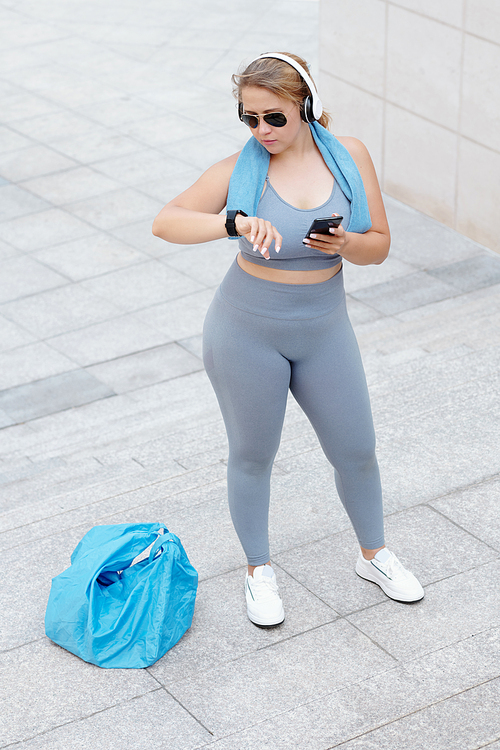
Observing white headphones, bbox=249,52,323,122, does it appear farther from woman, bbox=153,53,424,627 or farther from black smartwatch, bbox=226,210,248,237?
black smartwatch, bbox=226,210,248,237

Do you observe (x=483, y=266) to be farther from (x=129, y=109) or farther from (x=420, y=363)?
(x=129, y=109)

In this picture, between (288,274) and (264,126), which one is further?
(288,274)

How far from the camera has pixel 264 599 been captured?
358cm

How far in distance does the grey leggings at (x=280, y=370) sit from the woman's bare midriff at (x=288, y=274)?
0.06 ft

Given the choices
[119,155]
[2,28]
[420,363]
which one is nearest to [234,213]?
[420,363]

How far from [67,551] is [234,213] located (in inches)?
71.8

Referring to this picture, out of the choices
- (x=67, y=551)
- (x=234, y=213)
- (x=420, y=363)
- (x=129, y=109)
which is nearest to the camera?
(x=234, y=213)

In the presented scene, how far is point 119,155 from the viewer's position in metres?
10.7

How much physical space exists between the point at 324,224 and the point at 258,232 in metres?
0.21

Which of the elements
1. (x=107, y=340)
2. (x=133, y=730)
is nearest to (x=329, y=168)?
(x=133, y=730)

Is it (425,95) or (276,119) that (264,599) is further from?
(425,95)

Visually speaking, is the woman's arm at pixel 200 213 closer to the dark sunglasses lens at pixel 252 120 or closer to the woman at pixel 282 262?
the woman at pixel 282 262

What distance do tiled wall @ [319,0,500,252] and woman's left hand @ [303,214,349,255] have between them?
17.2 feet

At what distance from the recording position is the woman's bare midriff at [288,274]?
126 inches
